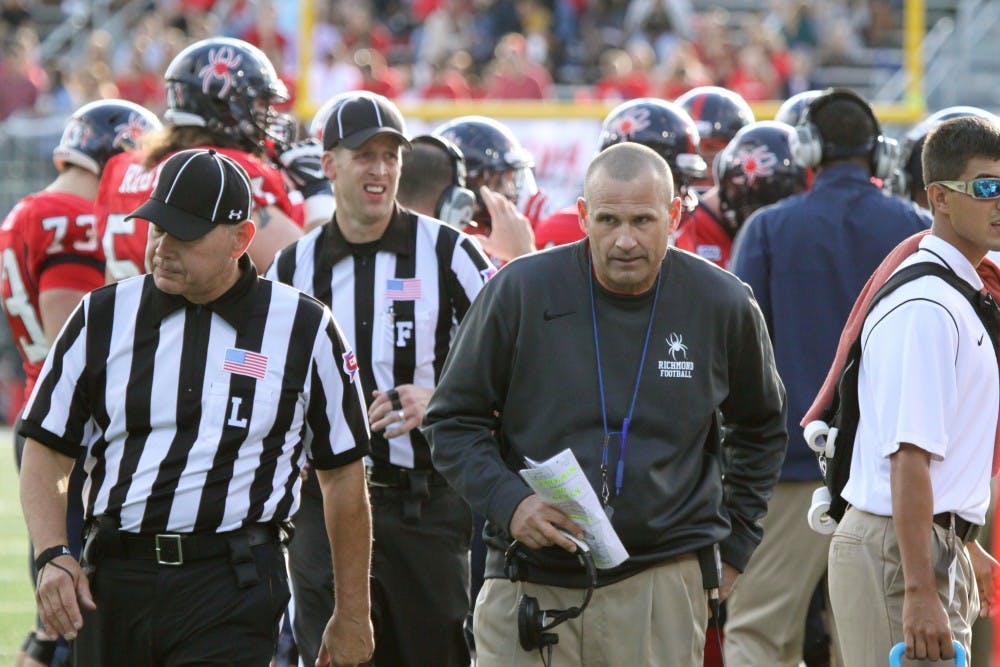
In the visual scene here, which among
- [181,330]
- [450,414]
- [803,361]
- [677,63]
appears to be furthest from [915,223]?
[677,63]

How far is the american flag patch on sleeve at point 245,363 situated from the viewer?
14.4 ft

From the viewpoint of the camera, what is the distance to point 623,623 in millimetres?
4266

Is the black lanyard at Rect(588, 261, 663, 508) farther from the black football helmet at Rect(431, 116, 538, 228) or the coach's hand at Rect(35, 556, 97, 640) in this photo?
the black football helmet at Rect(431, 116, 538, 228)

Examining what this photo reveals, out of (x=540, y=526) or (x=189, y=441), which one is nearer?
(x=540, y=526)

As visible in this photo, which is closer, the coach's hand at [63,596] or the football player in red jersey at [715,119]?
the coach's hand at [63,596]

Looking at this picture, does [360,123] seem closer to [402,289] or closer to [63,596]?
[402,289]

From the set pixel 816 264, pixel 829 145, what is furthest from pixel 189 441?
pixel 829 145

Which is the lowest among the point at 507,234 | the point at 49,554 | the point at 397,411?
the point at 49,554

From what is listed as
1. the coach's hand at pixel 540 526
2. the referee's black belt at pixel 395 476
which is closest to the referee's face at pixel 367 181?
the referee's black belt at pixel 395 476

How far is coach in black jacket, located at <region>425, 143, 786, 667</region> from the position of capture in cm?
424

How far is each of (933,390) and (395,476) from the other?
2.16 m

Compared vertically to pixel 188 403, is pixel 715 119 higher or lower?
higher

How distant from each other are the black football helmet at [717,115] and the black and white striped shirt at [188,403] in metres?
4.45

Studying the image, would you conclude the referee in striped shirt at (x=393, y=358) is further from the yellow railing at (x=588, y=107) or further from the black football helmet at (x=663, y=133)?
the yellow railing at (x=588, y=107)
